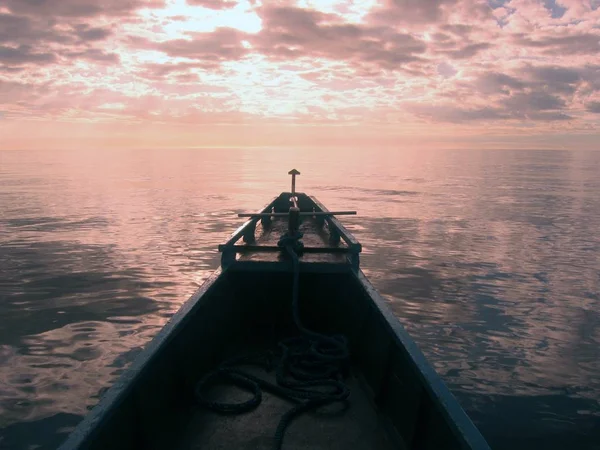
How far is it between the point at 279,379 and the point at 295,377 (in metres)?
0.27

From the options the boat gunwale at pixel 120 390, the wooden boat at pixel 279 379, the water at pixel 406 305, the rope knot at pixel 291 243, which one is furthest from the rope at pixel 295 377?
the water at pixel 406 305

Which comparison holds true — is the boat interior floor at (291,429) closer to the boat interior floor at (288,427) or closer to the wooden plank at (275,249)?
the boat interior floor at (288,427)

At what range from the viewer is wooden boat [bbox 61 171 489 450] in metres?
3.72

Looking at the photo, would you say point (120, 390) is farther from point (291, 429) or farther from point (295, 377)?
point (295, 377)

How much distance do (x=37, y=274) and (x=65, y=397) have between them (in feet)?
29.1

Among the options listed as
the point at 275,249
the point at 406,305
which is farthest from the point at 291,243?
the point at 406,305

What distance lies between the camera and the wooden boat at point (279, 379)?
3719mm

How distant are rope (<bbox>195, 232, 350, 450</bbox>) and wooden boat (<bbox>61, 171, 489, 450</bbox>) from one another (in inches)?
0.6

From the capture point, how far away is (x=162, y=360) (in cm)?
434

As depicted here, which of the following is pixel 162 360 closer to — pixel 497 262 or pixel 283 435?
pixel 283 435

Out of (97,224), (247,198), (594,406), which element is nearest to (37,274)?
(97,224)

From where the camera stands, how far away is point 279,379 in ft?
17.1

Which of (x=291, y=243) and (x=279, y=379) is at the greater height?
(x=291, y=243)

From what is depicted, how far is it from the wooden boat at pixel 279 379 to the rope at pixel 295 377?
2 centimetres
